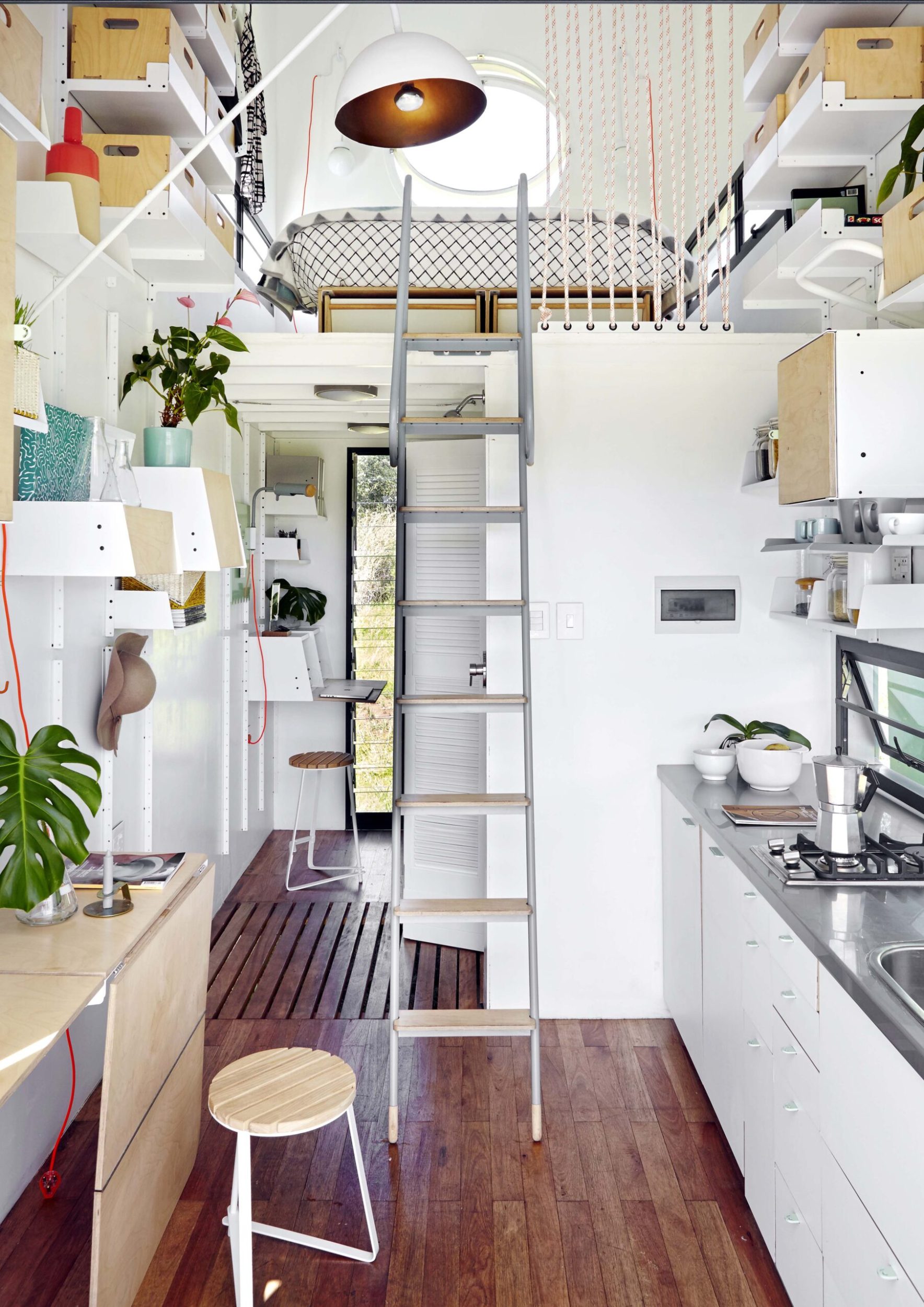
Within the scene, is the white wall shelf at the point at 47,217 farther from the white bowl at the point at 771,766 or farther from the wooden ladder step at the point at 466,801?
the white bowl at the point at 771,766

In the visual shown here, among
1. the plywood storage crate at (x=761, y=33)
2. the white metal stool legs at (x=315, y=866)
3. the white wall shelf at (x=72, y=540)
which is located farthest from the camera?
the white metal stool legs at (x=315, y=866)

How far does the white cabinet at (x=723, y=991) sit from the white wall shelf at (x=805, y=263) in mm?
1565

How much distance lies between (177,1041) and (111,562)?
1.11m

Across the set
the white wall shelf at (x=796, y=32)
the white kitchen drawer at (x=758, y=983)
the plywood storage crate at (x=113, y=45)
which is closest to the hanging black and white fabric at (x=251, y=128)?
the plywood storage crate at (x=113, y=45)

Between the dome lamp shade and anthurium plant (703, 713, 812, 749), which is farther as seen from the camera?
anthurium plant (703, 713, 812, 749)

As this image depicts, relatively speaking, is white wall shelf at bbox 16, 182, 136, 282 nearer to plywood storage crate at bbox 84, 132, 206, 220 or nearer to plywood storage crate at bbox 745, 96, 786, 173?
plywood storage crate at bbox 84, 132, 206, 220

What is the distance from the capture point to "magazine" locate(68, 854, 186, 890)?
2271 mm

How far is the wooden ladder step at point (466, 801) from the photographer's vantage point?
2.81 m

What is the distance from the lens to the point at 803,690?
3385 millimetres

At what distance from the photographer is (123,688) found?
276 cm

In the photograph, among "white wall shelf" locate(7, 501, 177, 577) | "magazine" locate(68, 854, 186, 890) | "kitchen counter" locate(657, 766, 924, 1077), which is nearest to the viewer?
"kitchen counter" locate(657, 766, 924, 1077)

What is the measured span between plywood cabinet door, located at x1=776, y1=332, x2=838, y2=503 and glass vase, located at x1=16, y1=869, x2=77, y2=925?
1.83 metres

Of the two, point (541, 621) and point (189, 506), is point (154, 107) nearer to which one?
point (189, 506)

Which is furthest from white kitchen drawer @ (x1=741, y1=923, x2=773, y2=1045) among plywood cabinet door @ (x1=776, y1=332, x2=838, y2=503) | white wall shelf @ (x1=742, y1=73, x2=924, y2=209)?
white wall shelf @ (x1=742, y1=73, x2=924, y2=209)
